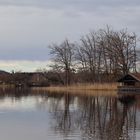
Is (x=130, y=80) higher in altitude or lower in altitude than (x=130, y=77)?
lower

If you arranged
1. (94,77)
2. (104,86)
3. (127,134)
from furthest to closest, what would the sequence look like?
1. (94,77)
2. (104,86)
3. (127,134)

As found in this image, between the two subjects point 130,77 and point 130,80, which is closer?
point 130,77

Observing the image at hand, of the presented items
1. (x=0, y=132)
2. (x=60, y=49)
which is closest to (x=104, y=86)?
(x=60, y=49)

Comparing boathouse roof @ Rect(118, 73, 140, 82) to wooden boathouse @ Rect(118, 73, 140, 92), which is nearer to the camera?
wooden boathouse @ Rect(118, 73, 140, 92)

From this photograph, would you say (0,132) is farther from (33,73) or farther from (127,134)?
(33,73)

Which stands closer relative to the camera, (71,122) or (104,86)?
(71,122)

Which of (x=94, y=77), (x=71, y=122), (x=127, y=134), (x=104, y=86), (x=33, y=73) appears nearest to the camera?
(x=127, y=134)

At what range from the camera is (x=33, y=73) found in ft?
466

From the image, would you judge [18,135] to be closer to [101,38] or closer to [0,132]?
[0,132]

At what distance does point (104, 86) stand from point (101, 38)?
20.2 m

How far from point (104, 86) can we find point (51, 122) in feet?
157

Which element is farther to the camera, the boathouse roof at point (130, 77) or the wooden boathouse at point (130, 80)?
the boathouse roof at point (130, 77)

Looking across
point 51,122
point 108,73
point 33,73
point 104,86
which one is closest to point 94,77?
point 108,73

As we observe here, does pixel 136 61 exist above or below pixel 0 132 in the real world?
above
